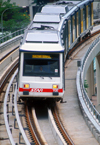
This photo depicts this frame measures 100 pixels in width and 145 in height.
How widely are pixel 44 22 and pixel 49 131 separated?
790 centimetres

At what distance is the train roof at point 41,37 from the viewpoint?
63.6 feet

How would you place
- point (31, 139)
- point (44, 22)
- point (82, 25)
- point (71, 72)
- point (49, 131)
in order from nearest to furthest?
point (31, 139) → point (49, 131) → point (44, 22) → point (71, 72) → point (82, 25)

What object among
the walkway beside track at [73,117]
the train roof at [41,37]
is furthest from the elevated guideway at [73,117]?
the train roof at [41,37]

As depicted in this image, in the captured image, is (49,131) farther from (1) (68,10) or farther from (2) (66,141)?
(1) (68,10)

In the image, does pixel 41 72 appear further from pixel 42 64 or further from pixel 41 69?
pixel 42 64

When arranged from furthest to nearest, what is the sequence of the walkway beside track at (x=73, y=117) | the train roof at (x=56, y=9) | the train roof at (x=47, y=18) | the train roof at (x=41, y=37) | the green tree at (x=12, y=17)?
1. the green tree at (x=12, y=17)
2. the train roof at (x=56, y=9)
3. the train roof at (x=47, y=18)
4. the train roof at (x=41, y=37)
5. the walkway beside track at (x=73, y=117)

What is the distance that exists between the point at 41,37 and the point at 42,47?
3.44ft

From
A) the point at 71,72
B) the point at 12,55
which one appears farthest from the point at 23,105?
the point at 12,55

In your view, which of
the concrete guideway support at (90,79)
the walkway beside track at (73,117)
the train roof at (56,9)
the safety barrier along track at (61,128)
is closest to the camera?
the safety barrier along track at (61,128)

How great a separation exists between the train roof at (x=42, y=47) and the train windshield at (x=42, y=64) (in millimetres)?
269

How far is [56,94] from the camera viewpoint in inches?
730

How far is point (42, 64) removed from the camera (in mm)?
18766

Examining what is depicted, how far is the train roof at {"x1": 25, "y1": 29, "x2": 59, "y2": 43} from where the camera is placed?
1938 centimetres

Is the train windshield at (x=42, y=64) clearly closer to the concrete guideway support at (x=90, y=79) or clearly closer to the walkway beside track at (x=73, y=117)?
the walkway beside track at (x=73, y=117)
